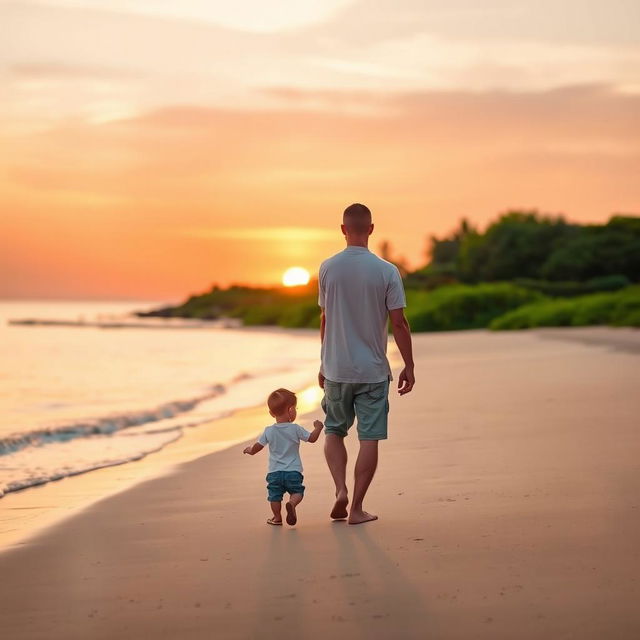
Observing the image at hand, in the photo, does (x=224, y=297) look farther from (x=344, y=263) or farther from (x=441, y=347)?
(x=344, y=263)

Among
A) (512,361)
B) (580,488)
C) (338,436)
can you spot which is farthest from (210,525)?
(512,361)

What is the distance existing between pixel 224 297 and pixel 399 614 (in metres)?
118

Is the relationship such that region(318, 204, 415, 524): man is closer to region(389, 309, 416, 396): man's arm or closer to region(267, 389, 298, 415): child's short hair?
region(389, 309, 416, 396): man's arm

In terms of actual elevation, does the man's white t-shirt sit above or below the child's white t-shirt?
above

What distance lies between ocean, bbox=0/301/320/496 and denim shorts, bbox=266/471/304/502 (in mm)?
3297

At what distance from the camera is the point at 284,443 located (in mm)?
6051

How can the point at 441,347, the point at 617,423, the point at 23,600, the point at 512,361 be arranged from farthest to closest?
the point at 441,347 < the point at 512,361 < the point at 617,423 < the point at 23,600

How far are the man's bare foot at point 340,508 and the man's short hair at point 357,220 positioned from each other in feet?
5.59

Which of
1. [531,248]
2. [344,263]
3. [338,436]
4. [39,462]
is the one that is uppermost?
[531,248]

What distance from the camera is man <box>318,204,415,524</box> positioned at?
588 cm

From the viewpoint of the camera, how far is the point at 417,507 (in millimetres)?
6273

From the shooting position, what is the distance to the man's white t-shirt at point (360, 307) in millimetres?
5875

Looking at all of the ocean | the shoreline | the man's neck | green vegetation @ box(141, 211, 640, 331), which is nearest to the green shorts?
the man's neck

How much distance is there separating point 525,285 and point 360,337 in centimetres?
5886
